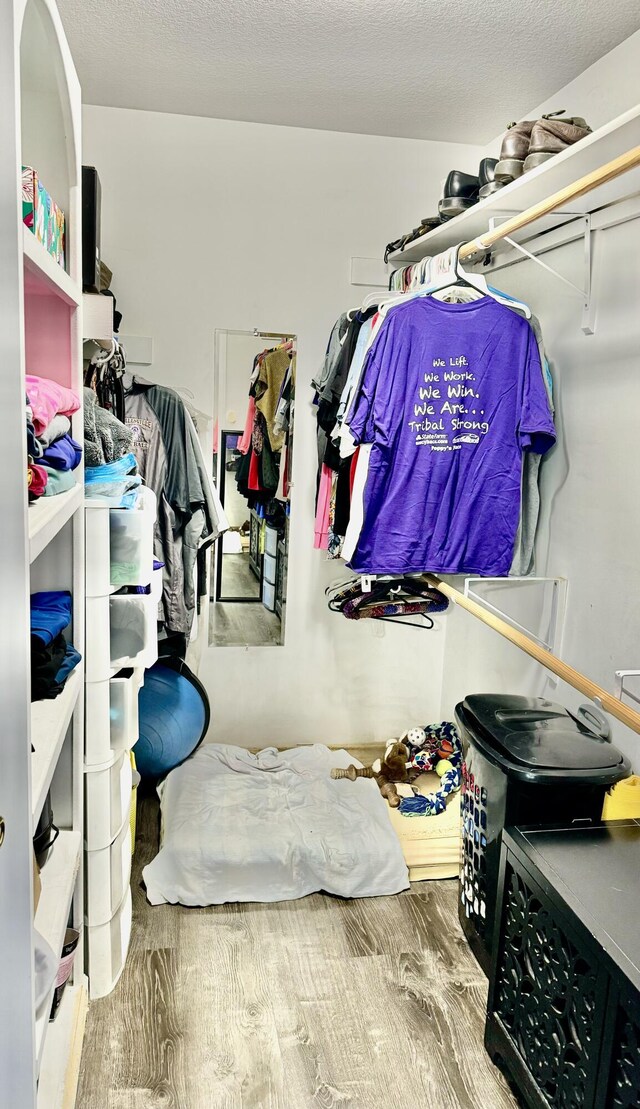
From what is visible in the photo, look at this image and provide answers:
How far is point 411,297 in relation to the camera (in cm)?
250

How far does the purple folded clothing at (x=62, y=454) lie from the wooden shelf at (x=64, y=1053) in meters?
1.08

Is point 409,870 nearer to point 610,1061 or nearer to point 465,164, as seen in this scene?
point 610,1061

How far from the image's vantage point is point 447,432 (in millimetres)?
2527

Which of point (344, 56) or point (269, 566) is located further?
point (269, 566)

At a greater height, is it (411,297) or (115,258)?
(115,258)

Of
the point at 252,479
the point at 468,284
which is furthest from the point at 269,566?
the point at 468,284

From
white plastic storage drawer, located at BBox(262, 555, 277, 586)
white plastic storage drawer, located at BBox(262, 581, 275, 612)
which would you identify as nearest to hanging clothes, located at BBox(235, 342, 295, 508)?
white plastic storage drawer, located at BBox(262, 555, 277, 586)

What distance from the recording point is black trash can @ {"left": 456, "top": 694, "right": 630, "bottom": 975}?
1.91 m

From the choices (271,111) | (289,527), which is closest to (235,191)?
(271,111)

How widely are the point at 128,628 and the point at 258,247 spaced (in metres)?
1.91

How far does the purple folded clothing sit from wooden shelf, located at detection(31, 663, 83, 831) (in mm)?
428

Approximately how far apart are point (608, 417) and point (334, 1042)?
1784 millimetres

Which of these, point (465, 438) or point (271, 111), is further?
point (271, 111)

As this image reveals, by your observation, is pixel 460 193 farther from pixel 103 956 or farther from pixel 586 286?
pixel 103 956
